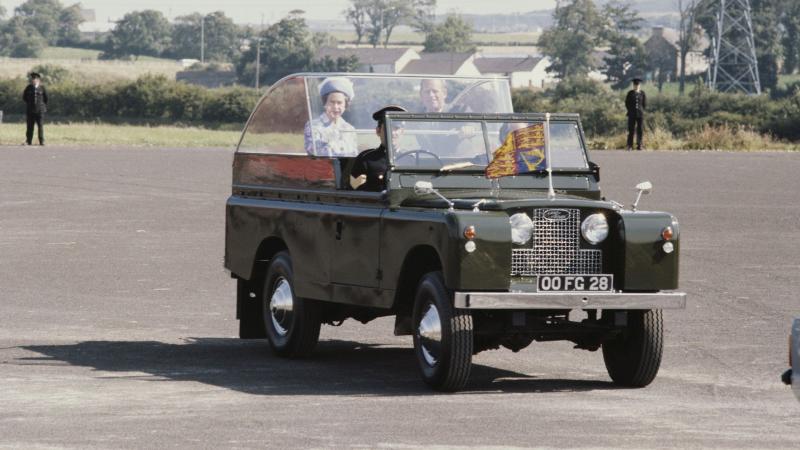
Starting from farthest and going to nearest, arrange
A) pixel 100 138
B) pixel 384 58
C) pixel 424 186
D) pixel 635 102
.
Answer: pixel 384 58
pixel 100 138
pixel 635 102
pixel 424 186

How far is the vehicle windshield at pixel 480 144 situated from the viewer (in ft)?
35.7

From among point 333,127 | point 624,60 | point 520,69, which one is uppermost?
point 624,60

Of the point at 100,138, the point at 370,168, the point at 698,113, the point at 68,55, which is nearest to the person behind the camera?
the point at 370,168

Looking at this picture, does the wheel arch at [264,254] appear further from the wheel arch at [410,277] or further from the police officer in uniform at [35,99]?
the police officer in uniform at [35,99]

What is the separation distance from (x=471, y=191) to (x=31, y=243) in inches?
404

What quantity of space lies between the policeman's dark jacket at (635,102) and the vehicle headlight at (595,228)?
3494 cm

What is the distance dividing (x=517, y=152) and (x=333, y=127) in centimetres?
148

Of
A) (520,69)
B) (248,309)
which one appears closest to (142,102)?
(248,309)

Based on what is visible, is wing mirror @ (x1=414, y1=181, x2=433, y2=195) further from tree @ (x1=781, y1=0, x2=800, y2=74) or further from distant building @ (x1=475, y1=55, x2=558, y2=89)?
distant building @ (x1=475, y1=55, x2=558, y2=89)

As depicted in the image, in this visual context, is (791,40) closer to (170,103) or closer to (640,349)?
(170,103)

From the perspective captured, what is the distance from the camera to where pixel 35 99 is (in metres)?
42.7

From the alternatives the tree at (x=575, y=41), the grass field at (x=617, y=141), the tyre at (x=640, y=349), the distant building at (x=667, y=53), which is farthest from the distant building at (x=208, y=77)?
the tyre at (x=640, y=349)

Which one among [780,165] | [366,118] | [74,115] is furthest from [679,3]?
[366,118]

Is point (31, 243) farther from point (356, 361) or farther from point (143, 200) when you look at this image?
point (356, 361)
